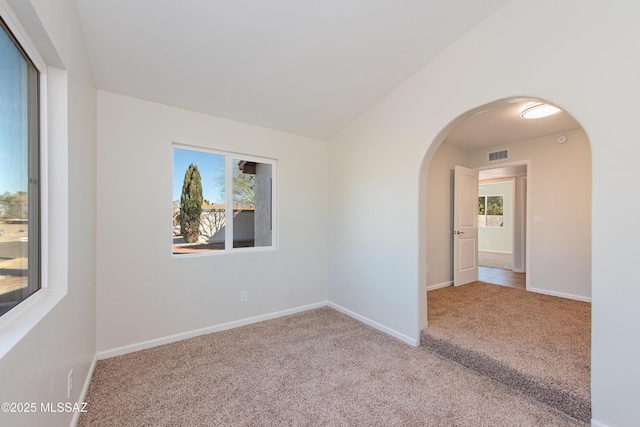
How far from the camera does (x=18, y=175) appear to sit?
47.9 inches

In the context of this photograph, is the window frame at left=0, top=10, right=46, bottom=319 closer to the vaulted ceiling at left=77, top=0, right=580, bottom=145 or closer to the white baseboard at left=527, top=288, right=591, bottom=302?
the vaulted ceiling at left=77, top=0, right=580, bottom=145

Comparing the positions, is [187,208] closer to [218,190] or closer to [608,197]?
[218,190]

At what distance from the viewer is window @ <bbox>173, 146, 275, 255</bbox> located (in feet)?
9.62

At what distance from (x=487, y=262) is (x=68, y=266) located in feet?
25.9

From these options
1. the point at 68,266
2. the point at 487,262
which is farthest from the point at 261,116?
the point at 487,262

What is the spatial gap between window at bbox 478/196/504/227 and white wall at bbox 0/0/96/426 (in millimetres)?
10137

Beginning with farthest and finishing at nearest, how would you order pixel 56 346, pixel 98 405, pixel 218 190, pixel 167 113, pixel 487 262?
1. pixel 487 262
2. pixel 218 190
3. pixel 167 113
4. pixel 98 405
5. pixel 56 346

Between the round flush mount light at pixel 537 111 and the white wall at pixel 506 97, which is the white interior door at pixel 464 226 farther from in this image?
the white wall at pixel 506 97

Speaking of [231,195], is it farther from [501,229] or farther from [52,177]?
[501,229]

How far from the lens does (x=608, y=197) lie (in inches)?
63.0

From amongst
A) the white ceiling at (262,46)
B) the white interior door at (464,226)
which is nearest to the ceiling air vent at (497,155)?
the white interior door at (464,226)

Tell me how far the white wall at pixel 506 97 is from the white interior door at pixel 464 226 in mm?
2023

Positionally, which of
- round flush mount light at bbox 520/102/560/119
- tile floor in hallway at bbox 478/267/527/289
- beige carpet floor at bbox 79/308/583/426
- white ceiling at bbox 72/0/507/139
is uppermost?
white ceiling at bbox 72/0/507/139

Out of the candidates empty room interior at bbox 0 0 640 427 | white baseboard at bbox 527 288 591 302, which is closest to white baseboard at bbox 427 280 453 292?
empty room interior at bbox 0 0 640 427
